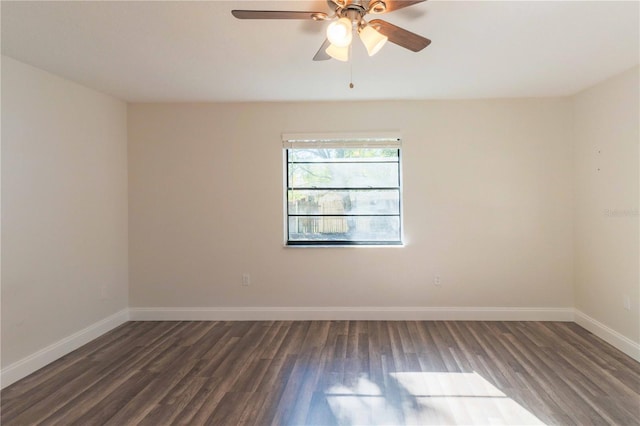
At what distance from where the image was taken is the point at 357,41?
7.35 feet

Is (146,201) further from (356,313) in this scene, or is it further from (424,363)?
(424,363)

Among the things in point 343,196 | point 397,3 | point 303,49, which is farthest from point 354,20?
point 343,196

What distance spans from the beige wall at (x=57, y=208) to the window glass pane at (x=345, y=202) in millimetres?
1994

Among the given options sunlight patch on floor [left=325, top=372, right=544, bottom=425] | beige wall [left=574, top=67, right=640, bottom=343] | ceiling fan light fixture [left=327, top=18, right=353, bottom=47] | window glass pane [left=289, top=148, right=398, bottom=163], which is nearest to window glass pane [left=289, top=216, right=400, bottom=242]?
window glass pane [left=289, top=148, right=398, bottom=163]

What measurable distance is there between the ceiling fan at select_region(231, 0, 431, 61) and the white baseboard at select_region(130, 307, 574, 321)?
107 inches

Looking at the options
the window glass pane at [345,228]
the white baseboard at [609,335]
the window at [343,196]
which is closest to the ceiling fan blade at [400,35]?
the window at [343,196]

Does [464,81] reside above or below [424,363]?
above

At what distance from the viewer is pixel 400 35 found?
5.64 feet

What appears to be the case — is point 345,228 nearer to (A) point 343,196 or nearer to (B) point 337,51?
(A) point 343,196

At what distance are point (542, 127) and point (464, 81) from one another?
4.05ft

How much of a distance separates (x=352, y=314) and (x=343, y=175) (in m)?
1.59

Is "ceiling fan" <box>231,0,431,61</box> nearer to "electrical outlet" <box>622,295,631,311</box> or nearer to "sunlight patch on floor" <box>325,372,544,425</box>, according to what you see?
"sunlight patch on floor" <box>325,372,544,425</box>

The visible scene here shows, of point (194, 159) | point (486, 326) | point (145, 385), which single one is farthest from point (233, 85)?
point (486, 326)

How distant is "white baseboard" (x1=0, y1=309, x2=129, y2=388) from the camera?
2.44 metres
